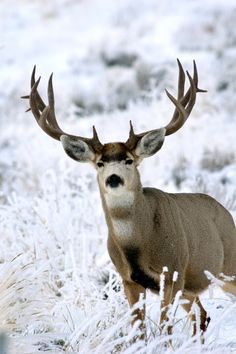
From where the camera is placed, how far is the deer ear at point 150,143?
6.02m

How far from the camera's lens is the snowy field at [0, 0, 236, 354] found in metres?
5.62

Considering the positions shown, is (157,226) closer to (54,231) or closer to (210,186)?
(54,231)

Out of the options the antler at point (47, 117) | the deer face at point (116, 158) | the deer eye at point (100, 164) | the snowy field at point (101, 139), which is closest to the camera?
the snowy field at point (101, 139)

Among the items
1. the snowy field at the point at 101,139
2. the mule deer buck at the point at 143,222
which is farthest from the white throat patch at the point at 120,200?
the snowy field at the point at 101,139

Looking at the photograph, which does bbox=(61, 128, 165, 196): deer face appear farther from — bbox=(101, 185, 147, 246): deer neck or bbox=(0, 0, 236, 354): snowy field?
bbox=(0, 0, 236, 354): snowy field

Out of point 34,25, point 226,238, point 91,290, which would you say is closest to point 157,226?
point 226,238

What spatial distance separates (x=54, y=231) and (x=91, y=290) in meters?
1.34

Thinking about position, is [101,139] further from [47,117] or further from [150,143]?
[150,143]

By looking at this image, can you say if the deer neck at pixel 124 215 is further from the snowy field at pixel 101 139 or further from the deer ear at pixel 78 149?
the snowy field at pixel 101 139

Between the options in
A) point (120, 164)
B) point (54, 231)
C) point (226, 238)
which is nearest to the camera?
point (120, 164)

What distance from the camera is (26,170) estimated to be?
12297 mm

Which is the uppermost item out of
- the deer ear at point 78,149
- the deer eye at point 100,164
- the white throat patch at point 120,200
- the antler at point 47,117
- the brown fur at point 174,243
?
the antler at point 47,117

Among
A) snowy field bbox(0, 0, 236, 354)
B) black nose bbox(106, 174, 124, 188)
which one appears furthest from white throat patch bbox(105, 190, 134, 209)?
snowy field bbox(0, 0, 236, 354)

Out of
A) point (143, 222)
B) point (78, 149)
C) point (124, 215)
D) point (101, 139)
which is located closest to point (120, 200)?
point (124, 215)
